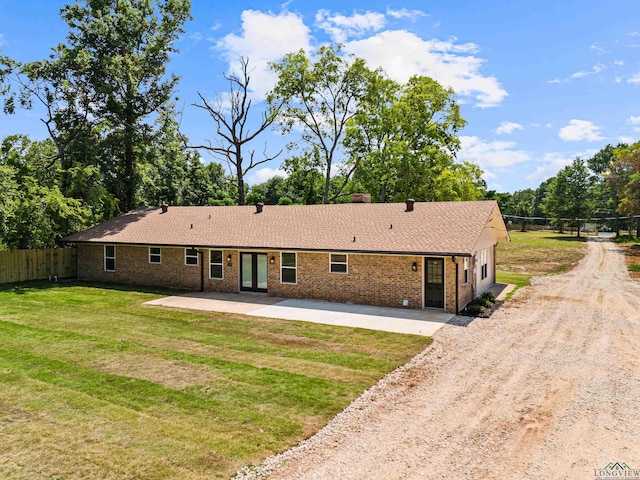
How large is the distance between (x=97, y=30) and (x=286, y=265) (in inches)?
716

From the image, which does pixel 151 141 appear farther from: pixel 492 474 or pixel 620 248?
pixel 620 248

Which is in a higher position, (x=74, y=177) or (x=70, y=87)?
(x=70, y=87)

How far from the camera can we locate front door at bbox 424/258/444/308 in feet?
47.3

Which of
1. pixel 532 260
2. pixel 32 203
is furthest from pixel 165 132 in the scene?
pixel 532 260

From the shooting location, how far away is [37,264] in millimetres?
21812

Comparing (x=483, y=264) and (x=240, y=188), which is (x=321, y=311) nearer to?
(x=483, y=264)

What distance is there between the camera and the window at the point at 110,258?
21.4m

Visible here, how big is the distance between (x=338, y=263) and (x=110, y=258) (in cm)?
1266

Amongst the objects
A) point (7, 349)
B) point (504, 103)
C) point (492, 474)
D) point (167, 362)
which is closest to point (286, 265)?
point (167, 362)

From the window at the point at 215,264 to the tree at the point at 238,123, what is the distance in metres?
16.5

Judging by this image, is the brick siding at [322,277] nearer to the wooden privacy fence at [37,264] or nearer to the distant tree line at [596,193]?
the wooden privacy fence at [37,264]

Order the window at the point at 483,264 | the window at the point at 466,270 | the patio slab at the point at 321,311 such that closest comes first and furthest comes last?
the patio slab at the point at 321,311, the window at the point at 466,270, the window at the point at 483,264

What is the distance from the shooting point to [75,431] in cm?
613

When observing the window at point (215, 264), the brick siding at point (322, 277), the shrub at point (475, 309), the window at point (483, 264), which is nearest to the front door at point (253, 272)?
the brick siding at point (322, 277)
